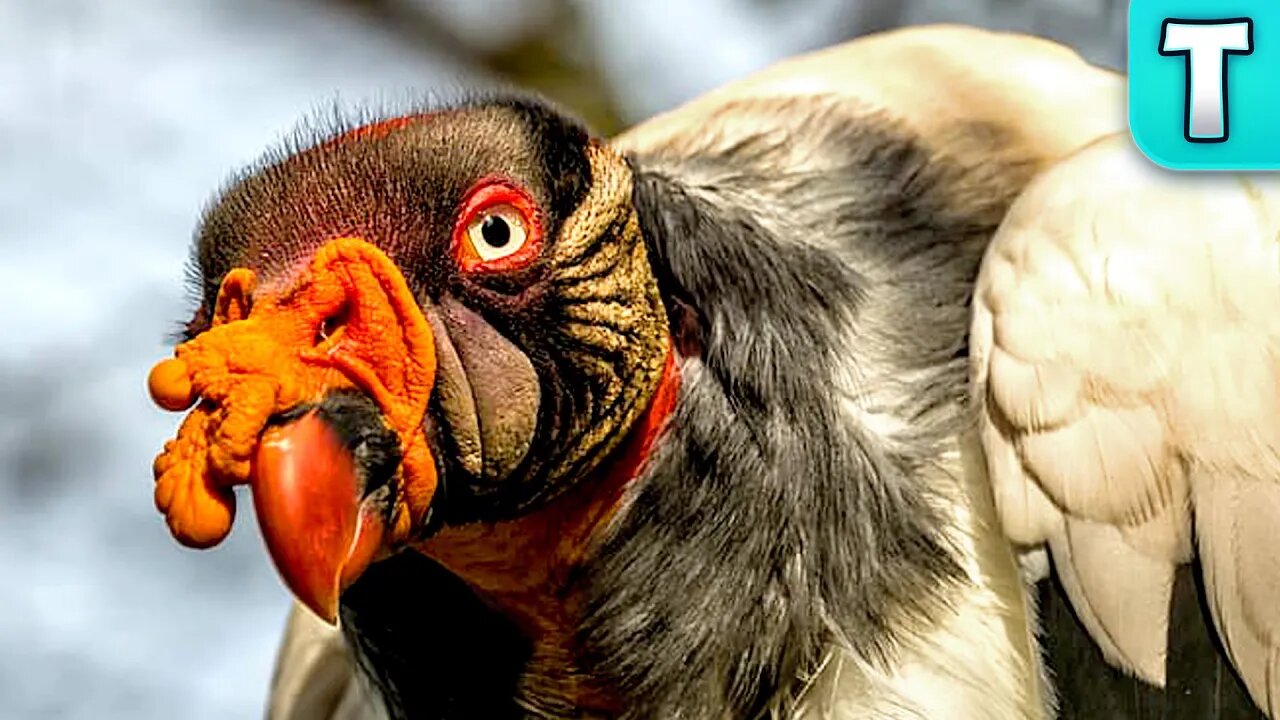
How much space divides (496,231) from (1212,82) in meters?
0.76

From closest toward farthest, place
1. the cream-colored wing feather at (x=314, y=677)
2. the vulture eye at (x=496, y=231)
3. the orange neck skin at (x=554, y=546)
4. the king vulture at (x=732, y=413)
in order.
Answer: the king vulture at (x=732, y=413) → the vulture eye at (x=496, y=231) → the orange neck skin at (x=554, y=546) → the cream-colored wing feather at (x=314, y=677)

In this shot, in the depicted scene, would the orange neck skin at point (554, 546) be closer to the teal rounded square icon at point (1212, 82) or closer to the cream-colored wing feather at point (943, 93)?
the cream-colored wing feather at point (943, 93)

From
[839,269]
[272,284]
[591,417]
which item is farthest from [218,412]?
[839,269]

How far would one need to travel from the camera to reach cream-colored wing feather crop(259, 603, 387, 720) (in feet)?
9.91

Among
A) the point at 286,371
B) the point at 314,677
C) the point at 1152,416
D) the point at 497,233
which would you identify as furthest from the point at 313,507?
the point at 314,677

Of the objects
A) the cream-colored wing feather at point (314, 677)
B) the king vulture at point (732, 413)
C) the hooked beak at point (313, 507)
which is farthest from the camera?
the cream-colored wing feather at point (314, 677)

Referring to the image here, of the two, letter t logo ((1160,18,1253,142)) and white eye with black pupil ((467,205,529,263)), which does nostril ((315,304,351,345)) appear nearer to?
white eye with black pupil ((467,205,529,263))

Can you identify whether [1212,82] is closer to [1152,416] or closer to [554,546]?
[1152,416]

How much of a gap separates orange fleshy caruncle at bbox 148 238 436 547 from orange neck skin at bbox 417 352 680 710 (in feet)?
0.83

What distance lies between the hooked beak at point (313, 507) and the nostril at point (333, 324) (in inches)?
3.4

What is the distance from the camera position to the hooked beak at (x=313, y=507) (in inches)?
71.6

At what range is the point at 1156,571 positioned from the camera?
6.89 feet

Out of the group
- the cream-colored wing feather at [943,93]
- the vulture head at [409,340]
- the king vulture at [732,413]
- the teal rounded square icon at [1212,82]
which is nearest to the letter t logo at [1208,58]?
the teal rounded square icon at [1212,82]

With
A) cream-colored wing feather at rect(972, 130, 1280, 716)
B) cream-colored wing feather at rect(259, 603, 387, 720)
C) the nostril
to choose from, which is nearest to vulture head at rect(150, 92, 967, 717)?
the nostril
